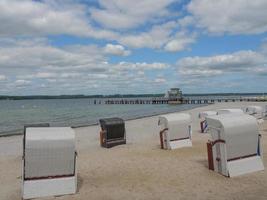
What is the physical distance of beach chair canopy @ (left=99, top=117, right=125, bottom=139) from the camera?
48.5 ft

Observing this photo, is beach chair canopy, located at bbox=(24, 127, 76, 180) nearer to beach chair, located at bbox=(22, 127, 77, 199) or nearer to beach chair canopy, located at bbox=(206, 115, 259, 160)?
beach chair, located at bbox=(22, 127, 77, 199)

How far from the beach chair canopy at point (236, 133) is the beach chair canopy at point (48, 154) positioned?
147 inches

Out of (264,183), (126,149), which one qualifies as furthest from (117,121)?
(264,183)

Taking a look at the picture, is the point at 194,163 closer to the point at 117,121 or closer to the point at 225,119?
the point at 225,119

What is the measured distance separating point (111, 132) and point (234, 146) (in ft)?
23.3

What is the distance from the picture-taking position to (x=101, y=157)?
39.7ft

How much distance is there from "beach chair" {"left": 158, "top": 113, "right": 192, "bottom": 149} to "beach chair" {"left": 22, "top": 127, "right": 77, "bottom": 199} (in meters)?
6.01

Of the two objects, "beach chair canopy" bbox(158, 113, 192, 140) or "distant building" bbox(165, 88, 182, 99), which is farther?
"distant building" bbox(165, 88, 182, 99)

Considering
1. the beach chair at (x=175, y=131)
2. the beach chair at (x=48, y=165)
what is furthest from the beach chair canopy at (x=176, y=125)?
the beach chair at (x=48, y=165)

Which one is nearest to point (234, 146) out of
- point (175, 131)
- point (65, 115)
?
point (175, 131)

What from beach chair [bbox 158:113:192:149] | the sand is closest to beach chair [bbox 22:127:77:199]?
the sand

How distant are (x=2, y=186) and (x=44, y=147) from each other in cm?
210

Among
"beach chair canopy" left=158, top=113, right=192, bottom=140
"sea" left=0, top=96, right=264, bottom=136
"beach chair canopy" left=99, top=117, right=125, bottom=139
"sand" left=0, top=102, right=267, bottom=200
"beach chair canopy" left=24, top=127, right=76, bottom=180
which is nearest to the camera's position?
"beach chair canopy" left=24, top=127, right=76, bottom=180

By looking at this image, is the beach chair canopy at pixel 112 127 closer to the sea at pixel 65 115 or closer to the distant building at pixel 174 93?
the sea at pixel 65 115
